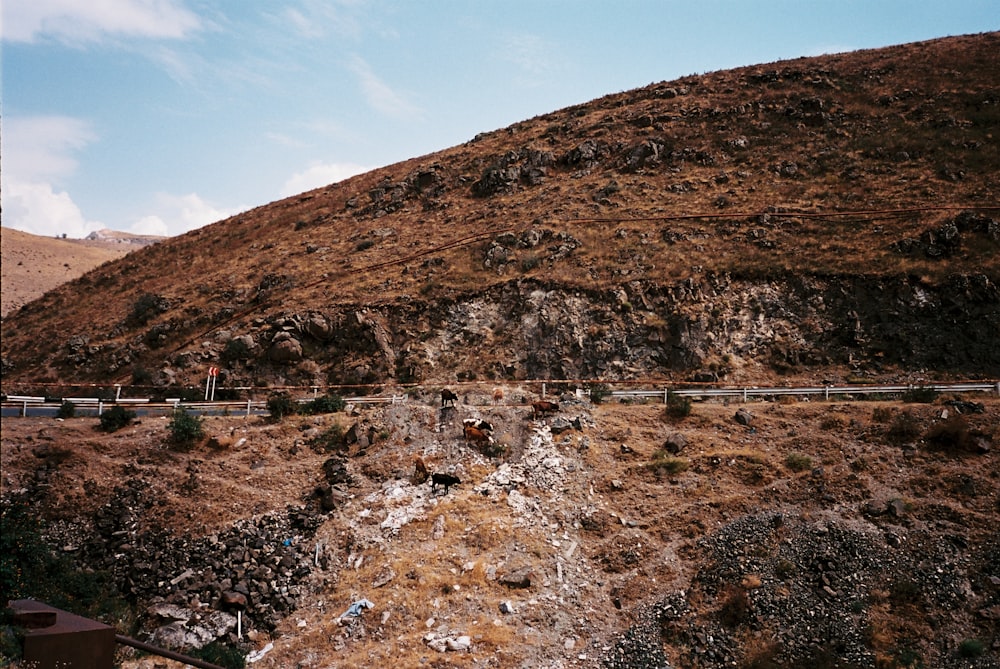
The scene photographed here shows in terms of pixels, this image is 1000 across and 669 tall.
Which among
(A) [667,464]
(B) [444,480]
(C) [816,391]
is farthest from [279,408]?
(C) [816,391]

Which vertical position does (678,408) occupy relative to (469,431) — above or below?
above

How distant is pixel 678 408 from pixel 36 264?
295 feet

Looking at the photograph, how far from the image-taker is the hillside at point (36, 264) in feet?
237

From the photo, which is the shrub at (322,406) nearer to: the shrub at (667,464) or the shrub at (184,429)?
the shrub at (184,429)

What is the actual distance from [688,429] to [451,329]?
1563cm

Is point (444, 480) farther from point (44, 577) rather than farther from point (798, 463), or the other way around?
point (798, 463)

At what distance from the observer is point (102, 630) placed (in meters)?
8.34

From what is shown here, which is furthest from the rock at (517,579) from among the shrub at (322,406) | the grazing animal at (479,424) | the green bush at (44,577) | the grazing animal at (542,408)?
the shrub at (322,406)

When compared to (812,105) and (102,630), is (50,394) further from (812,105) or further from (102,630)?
(812,105)

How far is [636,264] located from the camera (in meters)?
38.4

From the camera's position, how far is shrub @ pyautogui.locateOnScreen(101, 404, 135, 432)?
80.3 ft

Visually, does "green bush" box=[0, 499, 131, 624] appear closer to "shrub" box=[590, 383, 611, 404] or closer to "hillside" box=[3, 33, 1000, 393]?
"hillside" box=[3, 33, 1000, 393]

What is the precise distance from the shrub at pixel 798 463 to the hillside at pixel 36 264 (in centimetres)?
7332

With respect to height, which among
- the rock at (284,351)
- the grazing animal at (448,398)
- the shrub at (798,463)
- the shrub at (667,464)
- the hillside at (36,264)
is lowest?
the shrub at (667,464)
